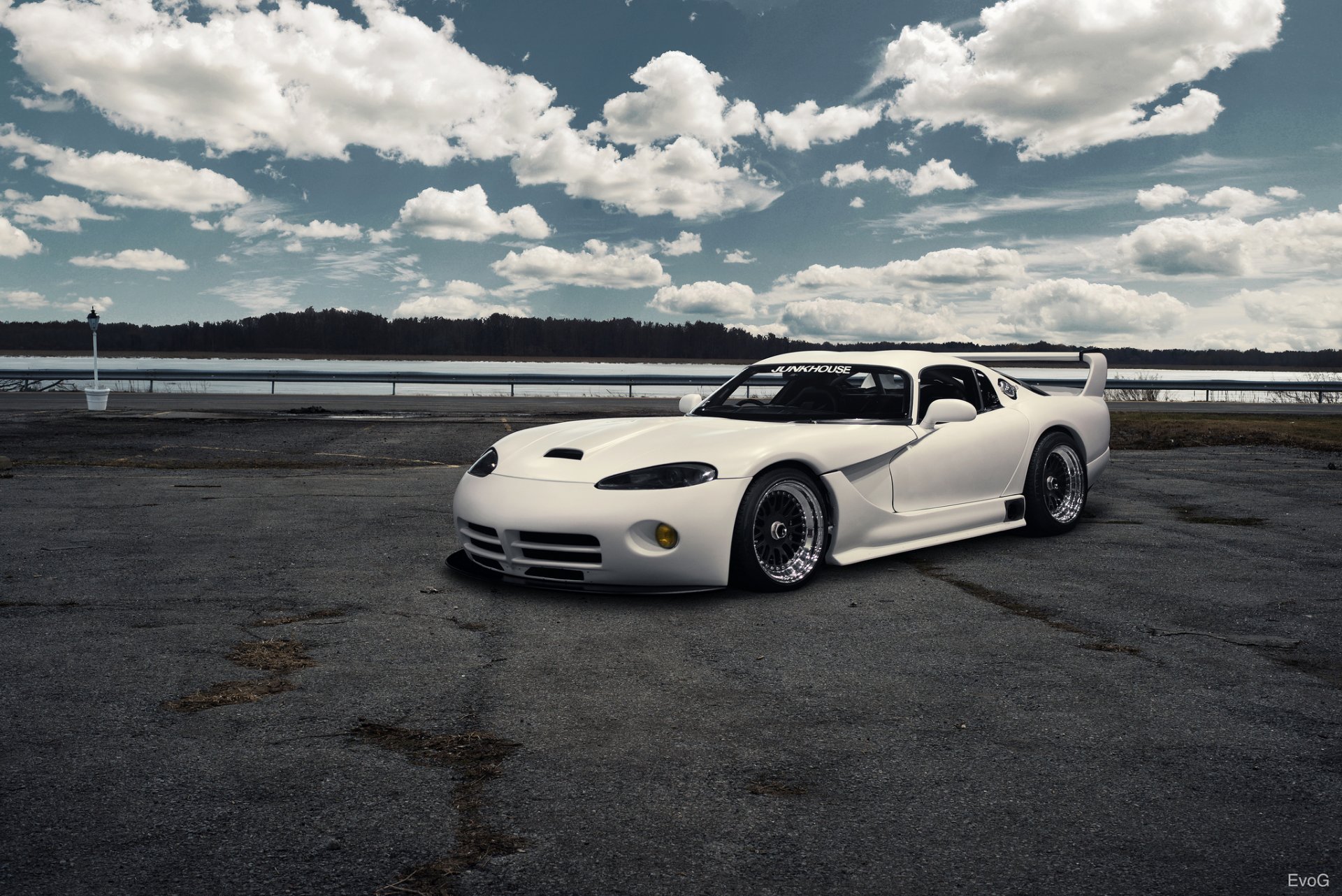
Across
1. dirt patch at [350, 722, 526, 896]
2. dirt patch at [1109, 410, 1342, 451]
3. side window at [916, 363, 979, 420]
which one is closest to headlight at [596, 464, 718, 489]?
dirt patch at [350, 722, 526, 896]

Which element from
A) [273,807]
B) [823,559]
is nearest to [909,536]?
[823,559]

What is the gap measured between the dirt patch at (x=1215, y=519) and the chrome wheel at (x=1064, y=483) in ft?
3.43

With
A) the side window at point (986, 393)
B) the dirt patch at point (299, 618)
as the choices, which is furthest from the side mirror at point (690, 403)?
the dirt patch at point (299, 618)

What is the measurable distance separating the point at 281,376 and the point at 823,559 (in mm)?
29890

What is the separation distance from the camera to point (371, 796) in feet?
9.03

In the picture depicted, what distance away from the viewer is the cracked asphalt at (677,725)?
2.42m

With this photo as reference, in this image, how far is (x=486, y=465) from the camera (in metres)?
5.80

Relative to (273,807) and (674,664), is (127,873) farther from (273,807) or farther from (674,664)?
(674,664)

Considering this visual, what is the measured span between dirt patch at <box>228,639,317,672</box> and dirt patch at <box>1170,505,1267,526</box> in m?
6.49

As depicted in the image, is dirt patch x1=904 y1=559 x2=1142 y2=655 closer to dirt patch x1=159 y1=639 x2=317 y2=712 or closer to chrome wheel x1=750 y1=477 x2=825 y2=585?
chrome wheel x1=750 y1=477 x2=825 y2=585

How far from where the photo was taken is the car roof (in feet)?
21.6

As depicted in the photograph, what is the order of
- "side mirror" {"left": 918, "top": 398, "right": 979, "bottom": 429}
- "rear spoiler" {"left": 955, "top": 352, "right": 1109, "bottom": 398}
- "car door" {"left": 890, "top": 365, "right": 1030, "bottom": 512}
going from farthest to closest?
"rear spoiler" {"left": 955, "top": 352, "right": 1109, "bottom": 398} < "car door" {"left": 890, "top": 365, "right": 1030, "bottom": 512} < "side mirror" {"left": 918, "top": 398, "right": 979, "bottom": 429}

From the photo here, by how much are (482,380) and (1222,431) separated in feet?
73.7

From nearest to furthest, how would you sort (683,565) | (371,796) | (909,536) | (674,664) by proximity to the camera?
1. (371,796)
2. (674,664)
3. (683,565)
4. (909,536)
